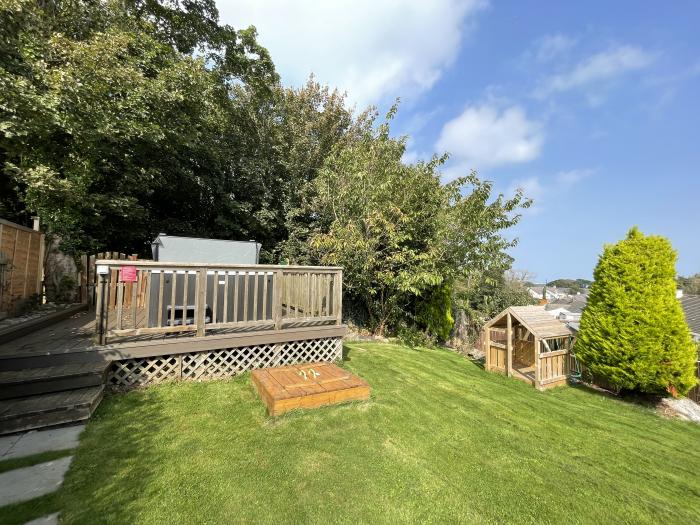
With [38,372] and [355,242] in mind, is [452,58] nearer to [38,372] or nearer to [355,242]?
[355,242]

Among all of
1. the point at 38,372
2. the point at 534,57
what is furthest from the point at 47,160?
A: the point at 534,57

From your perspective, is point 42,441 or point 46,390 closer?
point 42,441

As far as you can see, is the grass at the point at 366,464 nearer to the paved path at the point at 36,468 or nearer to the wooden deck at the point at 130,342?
the paved path at the point at 36,468

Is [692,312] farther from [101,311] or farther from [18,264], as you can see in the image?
[18,264]

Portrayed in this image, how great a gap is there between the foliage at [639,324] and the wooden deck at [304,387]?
566 cm

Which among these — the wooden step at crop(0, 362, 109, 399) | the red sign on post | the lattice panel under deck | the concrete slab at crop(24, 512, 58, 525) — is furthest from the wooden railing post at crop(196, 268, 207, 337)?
the concrete slab at crop(24, 512, 58, 525)

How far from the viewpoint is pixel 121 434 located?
3109 millimetres

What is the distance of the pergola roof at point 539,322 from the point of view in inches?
274

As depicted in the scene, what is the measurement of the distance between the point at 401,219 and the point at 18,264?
8941mm

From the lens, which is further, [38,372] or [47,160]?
[47,160]

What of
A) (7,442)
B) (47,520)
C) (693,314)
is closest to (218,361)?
(7,442)

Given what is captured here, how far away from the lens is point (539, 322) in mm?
7297

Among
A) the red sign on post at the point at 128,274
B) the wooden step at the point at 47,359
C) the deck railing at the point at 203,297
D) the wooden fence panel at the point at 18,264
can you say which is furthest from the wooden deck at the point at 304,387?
the wooden fence panel at the point at 18,264

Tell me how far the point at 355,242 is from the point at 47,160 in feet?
25.5
